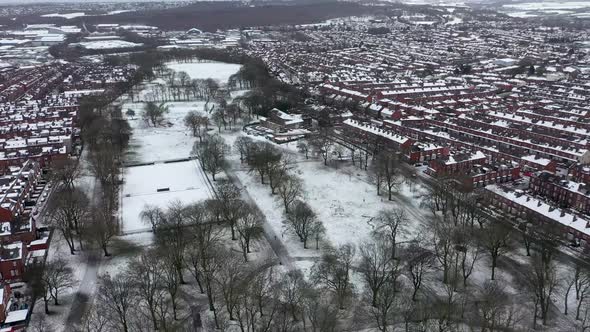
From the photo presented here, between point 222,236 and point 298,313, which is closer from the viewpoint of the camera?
point 298,313

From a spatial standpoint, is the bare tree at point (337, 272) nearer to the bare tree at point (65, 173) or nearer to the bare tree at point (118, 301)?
the bare tree at point (118, 301)

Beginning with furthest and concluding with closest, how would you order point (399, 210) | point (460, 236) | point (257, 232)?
1. point (399, 210)
2. point (257, 232)
3. point (460, 236)

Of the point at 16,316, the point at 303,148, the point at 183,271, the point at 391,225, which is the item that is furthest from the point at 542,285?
the point at 303,148

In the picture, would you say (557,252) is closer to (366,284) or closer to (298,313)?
(366,284)

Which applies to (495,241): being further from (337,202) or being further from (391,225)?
(337,202)

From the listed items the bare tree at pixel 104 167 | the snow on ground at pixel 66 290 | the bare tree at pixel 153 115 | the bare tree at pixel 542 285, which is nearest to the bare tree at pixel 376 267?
the bare tree at pixel 542 285

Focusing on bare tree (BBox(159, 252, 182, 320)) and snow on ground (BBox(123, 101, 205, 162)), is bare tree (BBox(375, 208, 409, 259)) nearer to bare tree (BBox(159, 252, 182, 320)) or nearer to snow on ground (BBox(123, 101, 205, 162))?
bare tree (BBox(159, 252, 182, 320))

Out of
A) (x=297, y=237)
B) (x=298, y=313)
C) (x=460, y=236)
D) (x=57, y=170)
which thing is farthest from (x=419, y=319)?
(x=57, y=170)

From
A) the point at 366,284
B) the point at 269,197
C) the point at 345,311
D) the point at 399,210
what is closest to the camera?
the point at 345,311
